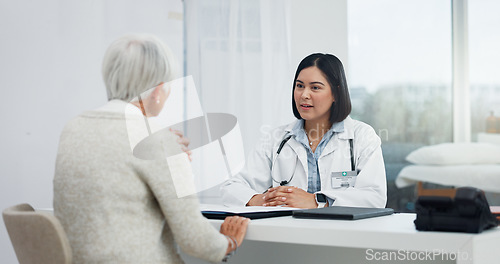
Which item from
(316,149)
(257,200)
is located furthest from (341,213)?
(316,149)

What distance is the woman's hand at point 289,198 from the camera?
198cm

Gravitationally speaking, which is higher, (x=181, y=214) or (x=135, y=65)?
(x=135, y=65)

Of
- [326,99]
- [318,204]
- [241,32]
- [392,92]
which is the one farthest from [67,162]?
[392,92]

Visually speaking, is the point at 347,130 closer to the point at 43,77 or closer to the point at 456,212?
the point at 456,212

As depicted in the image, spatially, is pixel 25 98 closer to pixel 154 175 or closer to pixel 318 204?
pixel 318 204

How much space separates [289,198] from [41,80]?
1.51 m

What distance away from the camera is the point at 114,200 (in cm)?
117

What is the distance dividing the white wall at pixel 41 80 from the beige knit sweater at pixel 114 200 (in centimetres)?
153

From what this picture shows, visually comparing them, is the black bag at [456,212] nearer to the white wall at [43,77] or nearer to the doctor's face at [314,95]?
the doctor's face at [314,95]

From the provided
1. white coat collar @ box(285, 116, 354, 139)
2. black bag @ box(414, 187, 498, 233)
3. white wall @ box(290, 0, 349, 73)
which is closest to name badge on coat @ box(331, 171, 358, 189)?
white coat collar @ box(285, 116, 354, 139)

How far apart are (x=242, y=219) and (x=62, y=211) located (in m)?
0.45

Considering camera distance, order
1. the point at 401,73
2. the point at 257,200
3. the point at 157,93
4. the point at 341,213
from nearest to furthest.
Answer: the point at 157,93 → the point at 341,213 → the point at 257,200 → the point at 401,73

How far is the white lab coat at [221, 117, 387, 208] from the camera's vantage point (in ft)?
6.90

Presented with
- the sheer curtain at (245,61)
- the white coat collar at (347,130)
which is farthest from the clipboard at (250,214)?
the sheer curtain at (245,61)
